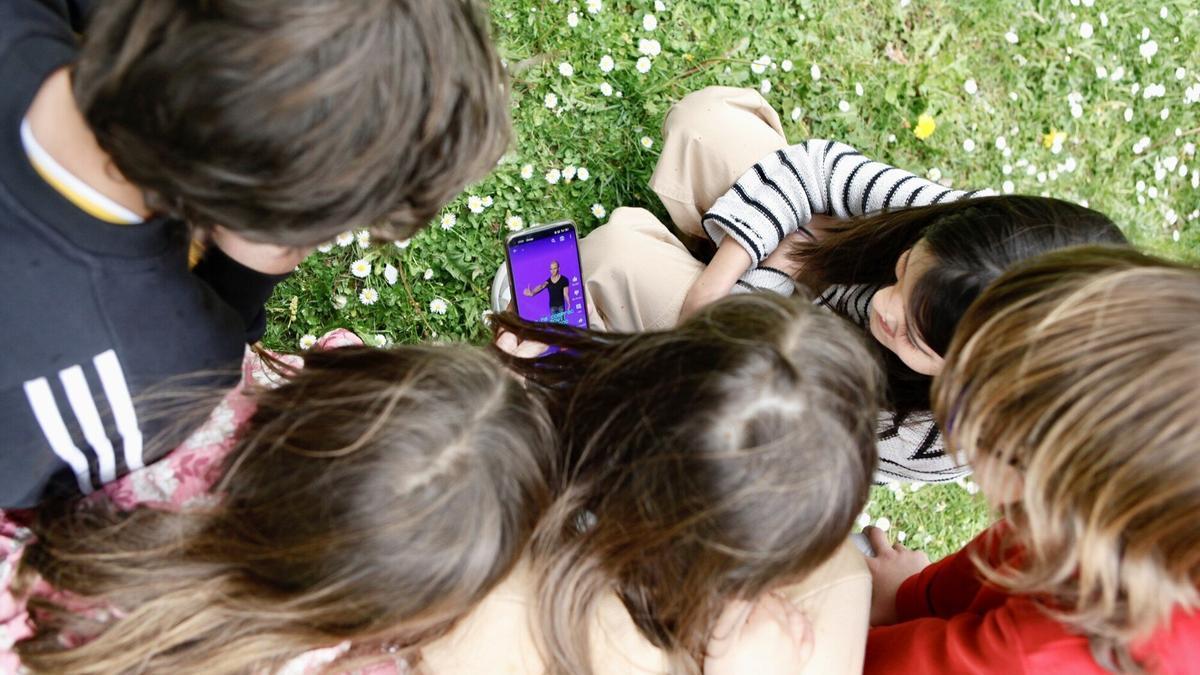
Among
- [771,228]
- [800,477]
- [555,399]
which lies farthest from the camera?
[771,228]

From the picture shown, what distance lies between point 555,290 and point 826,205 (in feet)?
1.82

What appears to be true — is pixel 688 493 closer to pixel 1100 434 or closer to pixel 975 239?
pixel 1100 434

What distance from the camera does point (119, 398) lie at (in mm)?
1029

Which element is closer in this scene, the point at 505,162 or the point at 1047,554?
the point at 1047,554

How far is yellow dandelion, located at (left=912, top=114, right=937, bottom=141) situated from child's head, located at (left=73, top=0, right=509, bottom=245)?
166 cm

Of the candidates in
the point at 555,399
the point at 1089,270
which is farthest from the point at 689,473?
the point at 1089,270

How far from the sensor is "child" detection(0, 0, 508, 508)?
2.71ft

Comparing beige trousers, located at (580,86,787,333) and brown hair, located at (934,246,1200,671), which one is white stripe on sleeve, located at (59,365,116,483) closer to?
beige trousers, located at (580,86,787,333)

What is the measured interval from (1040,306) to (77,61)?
3.60ft

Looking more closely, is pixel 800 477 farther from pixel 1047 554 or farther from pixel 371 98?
pixel 371 98

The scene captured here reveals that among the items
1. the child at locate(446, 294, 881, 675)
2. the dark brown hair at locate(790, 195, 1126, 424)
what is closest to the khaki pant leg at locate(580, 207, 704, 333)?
the dark brown hair at locate(790, 195, 1126, 424)

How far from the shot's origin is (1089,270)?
42.2 inches

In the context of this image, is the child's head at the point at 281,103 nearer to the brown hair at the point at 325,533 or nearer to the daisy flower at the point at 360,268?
the brown hair at the point at 325,533

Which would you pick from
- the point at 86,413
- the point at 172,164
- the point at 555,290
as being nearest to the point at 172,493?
the point at 86,413
